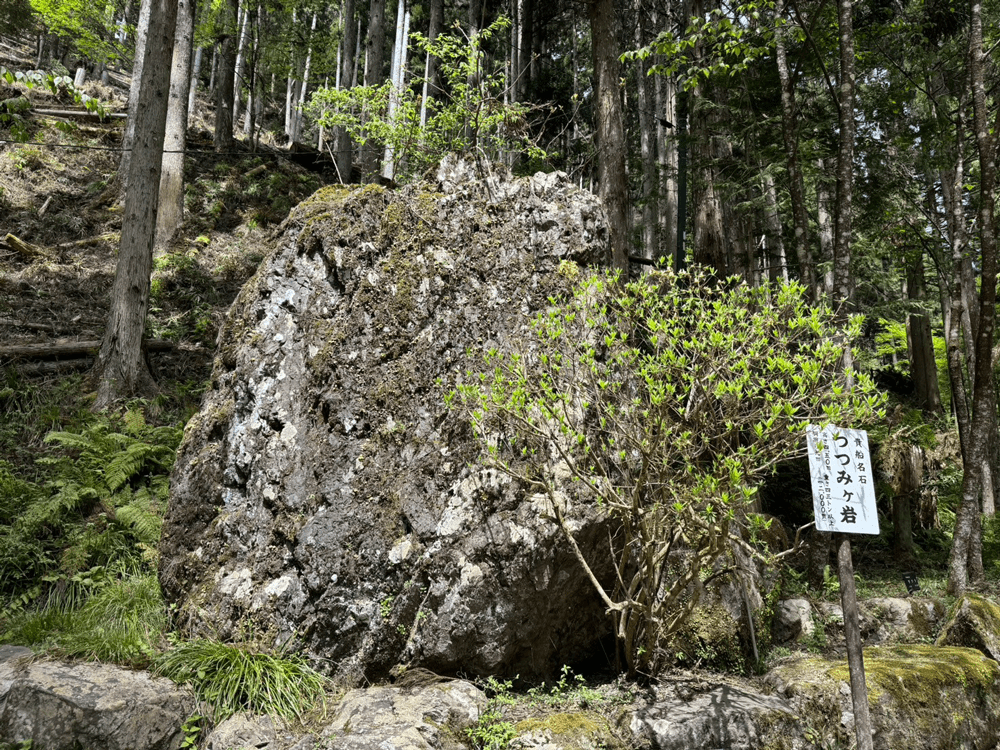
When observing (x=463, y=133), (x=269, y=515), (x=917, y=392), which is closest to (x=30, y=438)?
(x=269, y=515)

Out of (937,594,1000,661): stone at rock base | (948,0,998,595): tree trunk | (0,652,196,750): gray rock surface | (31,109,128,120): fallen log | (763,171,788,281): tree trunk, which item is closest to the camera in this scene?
(0,652,196,750): gray rock surface

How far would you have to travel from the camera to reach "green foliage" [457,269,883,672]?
12.2 ft

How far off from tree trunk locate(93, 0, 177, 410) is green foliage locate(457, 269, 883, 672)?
4915mm

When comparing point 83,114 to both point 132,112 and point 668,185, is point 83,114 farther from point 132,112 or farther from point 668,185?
point 668,185

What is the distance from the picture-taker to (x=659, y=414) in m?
4.03

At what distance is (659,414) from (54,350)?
25.6 feet

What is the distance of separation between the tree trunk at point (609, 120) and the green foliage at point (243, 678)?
5.31 metres

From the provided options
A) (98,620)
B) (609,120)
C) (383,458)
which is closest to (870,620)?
(383,458)

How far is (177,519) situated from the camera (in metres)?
4.85

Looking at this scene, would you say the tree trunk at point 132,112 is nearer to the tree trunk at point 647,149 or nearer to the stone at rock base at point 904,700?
the tree trunk at point 647,149

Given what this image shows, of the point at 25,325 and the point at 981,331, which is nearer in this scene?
the point at 981,331

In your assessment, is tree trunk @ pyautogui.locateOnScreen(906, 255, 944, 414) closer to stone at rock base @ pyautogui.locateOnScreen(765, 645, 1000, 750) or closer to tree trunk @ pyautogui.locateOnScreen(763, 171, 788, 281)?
tree trunk @ pyautogui.locateOnScreen(763, 171, 788, 281)

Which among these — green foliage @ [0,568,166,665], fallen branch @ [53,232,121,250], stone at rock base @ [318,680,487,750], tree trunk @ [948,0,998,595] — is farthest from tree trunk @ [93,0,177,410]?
tree trunk @ [948,0,998,595]

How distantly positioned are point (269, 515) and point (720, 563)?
3827mm
